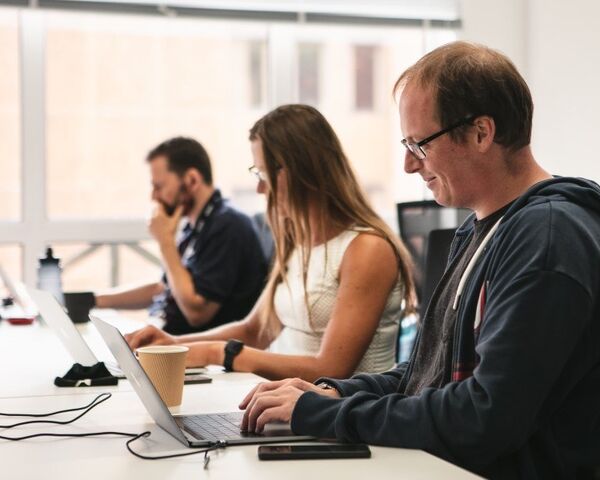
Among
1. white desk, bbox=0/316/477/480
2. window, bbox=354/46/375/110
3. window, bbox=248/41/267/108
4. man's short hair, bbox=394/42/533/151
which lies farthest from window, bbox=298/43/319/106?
man's short hair, bbox=394/42/533/151

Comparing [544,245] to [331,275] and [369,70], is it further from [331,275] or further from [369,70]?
[369,70]

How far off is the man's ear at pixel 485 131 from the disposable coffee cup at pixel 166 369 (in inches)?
25.0

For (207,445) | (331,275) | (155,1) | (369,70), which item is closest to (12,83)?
(155,1)

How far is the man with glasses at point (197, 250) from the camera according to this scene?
3.30 m

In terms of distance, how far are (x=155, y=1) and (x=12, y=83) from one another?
2.53ft

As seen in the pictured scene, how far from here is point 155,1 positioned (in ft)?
13.5

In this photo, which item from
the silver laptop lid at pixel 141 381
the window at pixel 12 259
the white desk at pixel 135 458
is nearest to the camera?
the white desk at pixel 135 458

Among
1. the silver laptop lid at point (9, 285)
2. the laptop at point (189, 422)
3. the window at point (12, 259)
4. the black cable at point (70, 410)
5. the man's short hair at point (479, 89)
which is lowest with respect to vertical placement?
the black cable at point (70, 410)

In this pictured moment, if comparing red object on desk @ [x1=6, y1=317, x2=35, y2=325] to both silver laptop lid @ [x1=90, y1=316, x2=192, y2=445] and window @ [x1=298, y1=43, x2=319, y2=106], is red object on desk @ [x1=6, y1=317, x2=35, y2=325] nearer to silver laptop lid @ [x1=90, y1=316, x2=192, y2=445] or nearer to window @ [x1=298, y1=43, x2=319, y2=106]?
silver laptop lid @ [x1=90, y1=316, x2=192, y2=445]

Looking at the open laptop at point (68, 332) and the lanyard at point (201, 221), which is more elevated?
the lanyard at point (201, 221)

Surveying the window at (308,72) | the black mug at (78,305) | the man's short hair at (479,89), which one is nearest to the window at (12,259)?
the black mug at (78,305)

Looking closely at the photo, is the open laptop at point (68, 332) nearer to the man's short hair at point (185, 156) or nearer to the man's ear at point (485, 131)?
the man's ear at point (485, 131)

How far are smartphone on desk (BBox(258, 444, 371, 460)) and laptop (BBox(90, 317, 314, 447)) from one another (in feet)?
0.23

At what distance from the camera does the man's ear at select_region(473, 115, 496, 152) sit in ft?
4.52
